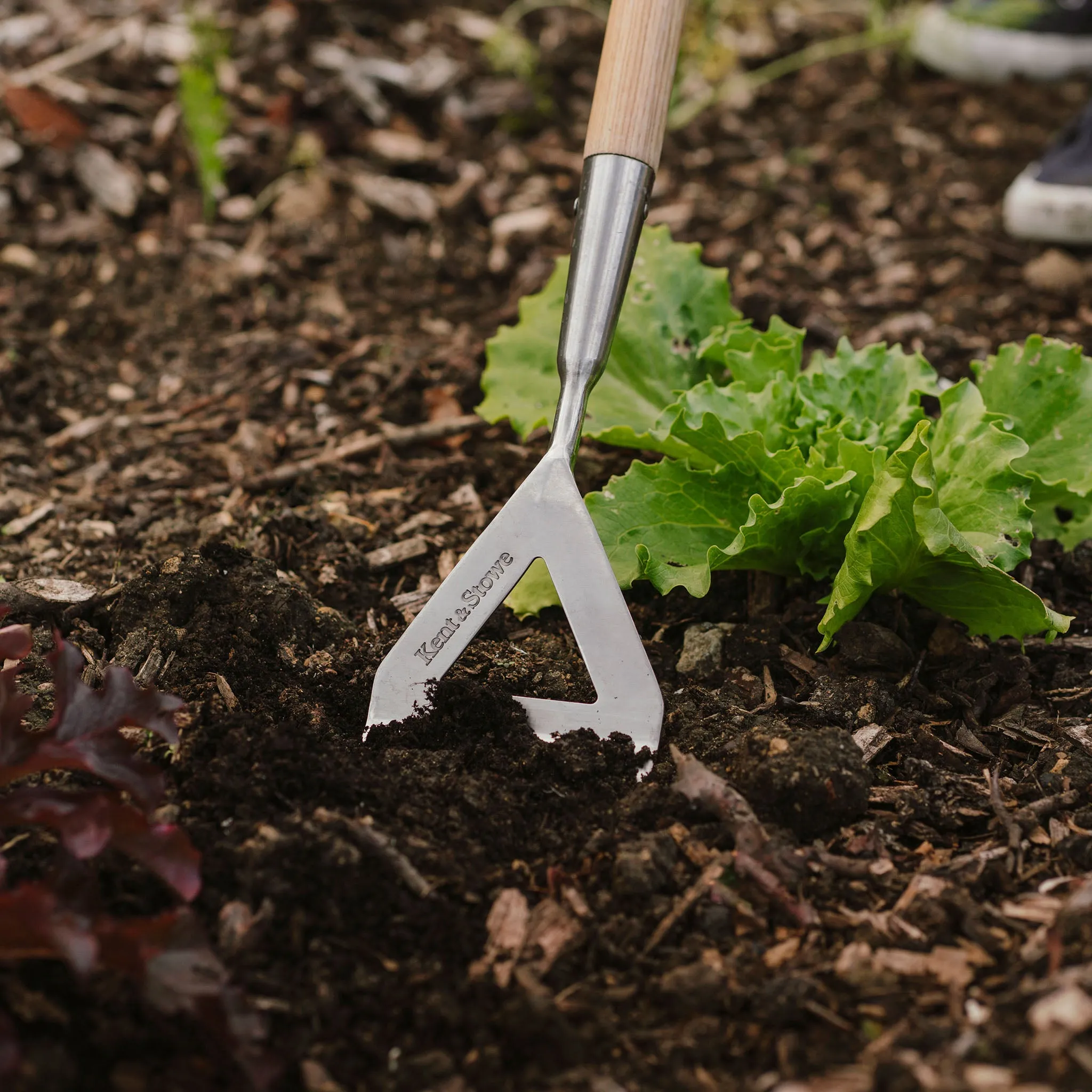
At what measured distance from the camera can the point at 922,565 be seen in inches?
82.1

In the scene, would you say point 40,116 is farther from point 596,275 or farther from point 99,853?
point 99,853

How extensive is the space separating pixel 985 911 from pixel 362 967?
3.07 feet

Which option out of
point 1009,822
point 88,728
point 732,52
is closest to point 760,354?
point 1009,822

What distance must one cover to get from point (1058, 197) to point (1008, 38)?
131 cm

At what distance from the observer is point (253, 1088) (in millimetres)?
1408

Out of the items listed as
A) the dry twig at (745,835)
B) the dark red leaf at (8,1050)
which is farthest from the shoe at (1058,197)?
the dark red leaf at (8,1050)

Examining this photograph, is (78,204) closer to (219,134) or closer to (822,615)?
(219,134)

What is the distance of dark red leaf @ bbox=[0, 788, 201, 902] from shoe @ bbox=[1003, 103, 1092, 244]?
3262 mm

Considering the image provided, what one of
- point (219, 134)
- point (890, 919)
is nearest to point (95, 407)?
point (219, 134)

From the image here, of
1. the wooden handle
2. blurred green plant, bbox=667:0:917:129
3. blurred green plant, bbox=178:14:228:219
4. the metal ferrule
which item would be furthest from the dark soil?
the wooden handle

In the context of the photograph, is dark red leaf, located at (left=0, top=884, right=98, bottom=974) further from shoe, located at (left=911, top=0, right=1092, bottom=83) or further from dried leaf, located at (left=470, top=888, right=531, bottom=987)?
shoe, located at (left=911, top=0, right=1092, bottom=83)

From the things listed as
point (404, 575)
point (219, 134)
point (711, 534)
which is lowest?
point (404, 575)

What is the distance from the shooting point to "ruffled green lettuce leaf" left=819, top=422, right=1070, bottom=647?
1888 mm

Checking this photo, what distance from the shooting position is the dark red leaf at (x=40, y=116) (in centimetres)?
383
